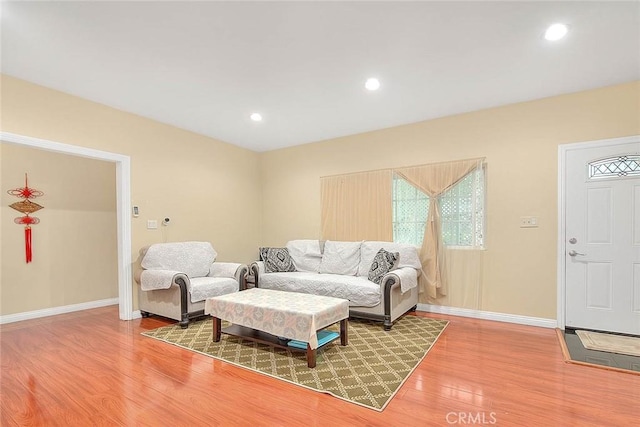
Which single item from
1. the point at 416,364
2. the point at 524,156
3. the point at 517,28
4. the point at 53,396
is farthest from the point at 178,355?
the point at 524,156

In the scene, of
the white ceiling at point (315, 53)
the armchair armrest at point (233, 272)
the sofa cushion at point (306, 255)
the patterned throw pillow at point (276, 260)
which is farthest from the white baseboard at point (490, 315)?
the white ceiling at point (315, 53)

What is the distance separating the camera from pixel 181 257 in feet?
13.8

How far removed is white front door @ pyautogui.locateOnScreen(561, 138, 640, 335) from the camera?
317 centimetres

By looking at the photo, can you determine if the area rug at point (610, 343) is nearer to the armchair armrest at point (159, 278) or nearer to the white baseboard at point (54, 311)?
the armchair armrest at point (159, 278)

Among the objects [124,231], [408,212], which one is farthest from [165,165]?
[408,212]

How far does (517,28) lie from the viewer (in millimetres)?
2334

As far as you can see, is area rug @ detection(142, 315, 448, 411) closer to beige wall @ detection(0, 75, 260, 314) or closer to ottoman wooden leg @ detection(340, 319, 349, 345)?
ottoman wooden leg @ detection(340, 319, 349, 345)

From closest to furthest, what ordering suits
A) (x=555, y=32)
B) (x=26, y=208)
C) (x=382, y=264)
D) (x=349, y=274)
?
1. (x=555, y=32)
2. (x=382, y=264)
3. (x=26, y=208)
4. (x=349, y=274)

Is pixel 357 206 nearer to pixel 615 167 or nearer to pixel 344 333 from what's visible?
→ pixel 344 333

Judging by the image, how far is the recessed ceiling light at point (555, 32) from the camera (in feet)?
7.60

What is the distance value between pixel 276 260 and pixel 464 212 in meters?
2.77

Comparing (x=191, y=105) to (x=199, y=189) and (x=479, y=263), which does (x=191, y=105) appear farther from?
(x=479, y=263)

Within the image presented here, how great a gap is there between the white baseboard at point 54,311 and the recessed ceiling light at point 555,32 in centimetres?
636

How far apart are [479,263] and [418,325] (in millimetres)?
1151
